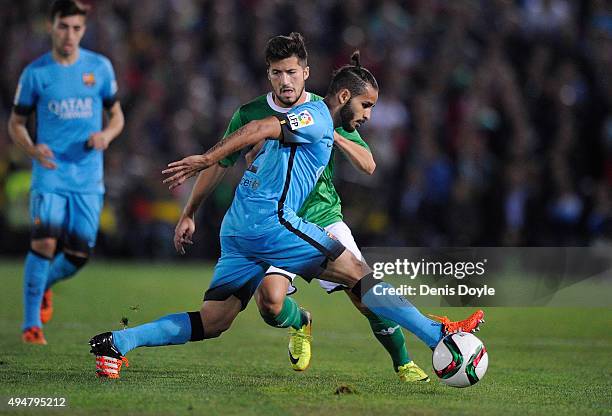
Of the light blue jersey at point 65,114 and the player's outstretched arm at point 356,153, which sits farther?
the light blue jersey at point 65,114

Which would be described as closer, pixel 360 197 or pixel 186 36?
pixel 360 197

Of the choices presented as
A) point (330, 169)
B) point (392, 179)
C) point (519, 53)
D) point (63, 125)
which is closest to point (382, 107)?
point (392, 179)

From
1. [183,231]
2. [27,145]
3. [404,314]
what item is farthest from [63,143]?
[404,314]

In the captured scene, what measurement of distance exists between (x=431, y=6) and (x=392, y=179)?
401cm

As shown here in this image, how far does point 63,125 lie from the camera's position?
10531 millimetres

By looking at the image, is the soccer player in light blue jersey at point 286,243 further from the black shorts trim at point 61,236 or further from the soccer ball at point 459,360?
the black shorts trim at point 61,236

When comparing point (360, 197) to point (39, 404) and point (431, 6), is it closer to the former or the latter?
point (431, 6)

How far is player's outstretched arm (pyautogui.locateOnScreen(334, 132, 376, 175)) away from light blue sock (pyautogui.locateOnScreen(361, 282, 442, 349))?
34.3 inches

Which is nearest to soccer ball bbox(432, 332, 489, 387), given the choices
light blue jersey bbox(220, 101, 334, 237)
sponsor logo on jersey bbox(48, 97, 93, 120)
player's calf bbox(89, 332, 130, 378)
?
light blue jersey bbox(220, 101, 334, 237)

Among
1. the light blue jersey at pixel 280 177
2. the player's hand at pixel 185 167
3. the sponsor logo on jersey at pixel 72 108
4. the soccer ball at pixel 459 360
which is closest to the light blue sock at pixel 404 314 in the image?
the soccer ball at pixel 459 360

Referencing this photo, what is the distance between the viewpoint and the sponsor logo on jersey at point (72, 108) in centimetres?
1052

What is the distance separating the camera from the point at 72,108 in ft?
34.7

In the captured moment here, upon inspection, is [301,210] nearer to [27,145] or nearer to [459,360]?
[459,360]

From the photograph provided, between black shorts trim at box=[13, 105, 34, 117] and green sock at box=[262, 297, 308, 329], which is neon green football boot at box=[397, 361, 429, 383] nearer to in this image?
green sock at box=[262, 297, 308, 329]
